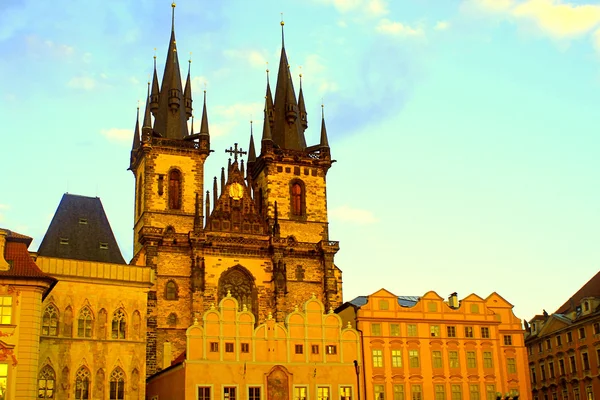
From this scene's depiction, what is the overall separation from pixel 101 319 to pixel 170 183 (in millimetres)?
25360

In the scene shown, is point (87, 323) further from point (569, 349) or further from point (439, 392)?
point (569, 349)

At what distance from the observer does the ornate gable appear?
64.8 m

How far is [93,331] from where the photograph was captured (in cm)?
4125

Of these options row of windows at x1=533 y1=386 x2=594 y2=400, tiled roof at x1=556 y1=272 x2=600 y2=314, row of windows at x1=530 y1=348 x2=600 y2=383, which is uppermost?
tiled roof at x1=556 y1=272 x2=600 y2=314

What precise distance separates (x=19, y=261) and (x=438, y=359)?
26.3 metres

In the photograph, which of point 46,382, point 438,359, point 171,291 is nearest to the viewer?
point 46,382

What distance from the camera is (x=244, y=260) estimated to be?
2496 inches

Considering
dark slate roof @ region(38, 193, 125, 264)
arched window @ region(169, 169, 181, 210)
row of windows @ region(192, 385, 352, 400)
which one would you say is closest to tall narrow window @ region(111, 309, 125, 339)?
row of windows @ region(192, 385, 352, 400)

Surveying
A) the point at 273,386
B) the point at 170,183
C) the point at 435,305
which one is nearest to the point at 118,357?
the point at 273,386

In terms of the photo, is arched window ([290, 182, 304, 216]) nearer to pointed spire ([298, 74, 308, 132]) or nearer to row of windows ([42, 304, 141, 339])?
pointed spire ([298, 74, 308, 132])

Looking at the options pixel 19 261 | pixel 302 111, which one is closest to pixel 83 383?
pixel 19 261

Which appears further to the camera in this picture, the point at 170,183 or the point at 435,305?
the point at 170,183

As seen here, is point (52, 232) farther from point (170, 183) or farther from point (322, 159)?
point (322, 159)

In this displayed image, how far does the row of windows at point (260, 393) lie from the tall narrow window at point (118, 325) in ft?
16.5
